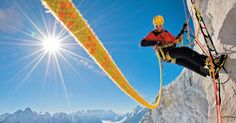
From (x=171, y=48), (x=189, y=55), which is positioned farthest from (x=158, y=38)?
(x=189, y=55)

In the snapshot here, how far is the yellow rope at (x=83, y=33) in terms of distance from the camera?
444cm

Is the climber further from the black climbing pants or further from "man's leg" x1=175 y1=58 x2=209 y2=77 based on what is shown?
"man's leg" x1=175 y1=58 x2=209 y2=77

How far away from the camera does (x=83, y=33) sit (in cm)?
543

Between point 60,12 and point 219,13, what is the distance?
7.76m

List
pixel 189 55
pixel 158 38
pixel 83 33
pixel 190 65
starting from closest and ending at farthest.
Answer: pixel 83 33
pixel 189 55
pixel 158 38
pixel 190 65

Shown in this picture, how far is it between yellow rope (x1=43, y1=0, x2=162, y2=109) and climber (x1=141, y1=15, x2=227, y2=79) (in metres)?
1.70

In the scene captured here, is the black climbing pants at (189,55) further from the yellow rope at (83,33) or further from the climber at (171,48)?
the yellow rope at (83,33)

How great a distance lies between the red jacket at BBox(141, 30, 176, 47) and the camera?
30.4ft

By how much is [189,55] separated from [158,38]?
1.16 meters

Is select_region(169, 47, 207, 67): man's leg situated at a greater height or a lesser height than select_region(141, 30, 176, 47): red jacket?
lesser

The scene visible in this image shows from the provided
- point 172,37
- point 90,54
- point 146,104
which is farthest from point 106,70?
point 146,104

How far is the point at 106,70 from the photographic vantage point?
316 inches

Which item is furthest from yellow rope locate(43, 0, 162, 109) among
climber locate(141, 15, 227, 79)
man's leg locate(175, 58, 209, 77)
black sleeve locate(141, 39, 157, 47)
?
man's leg locate(175, 58, 209, 77)

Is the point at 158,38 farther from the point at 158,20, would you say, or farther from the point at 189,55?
the point at 189,55
